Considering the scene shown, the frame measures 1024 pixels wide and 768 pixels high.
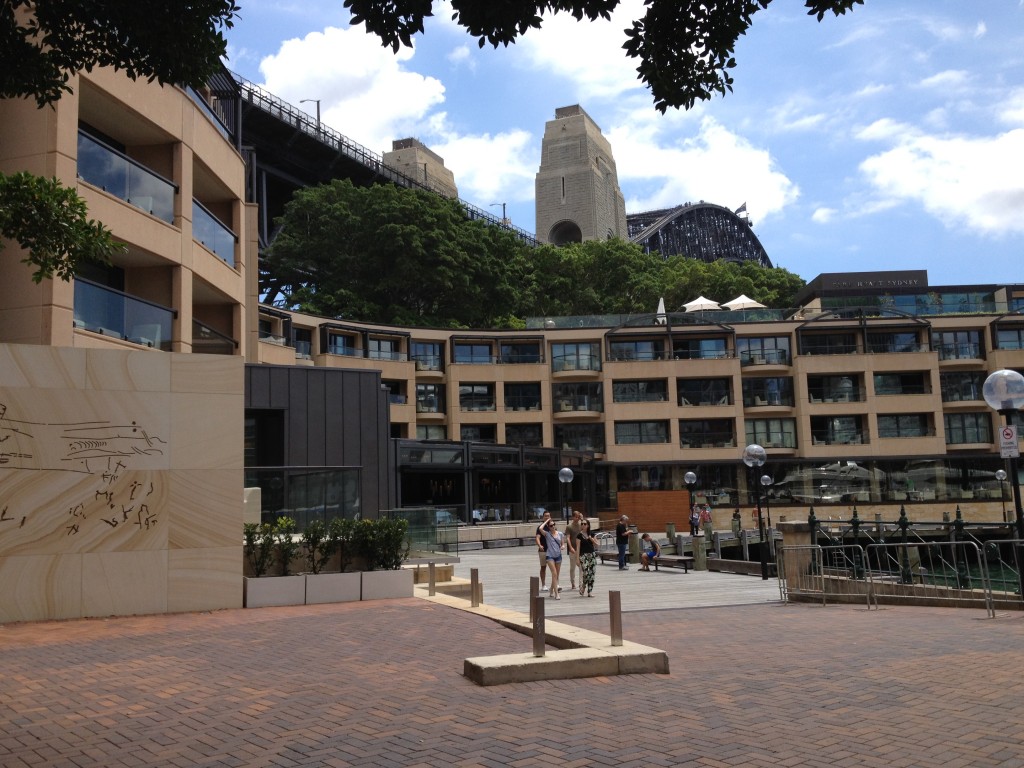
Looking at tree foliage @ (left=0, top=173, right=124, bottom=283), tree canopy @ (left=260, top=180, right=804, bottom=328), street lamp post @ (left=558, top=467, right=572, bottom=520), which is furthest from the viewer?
tree canopy @ (left=260, top=180, right=804, bottom=328)

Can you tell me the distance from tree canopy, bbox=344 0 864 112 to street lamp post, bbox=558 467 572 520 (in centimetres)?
3156

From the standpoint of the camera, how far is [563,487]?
54781mm

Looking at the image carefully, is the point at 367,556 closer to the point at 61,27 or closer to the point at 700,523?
the point at 61,27

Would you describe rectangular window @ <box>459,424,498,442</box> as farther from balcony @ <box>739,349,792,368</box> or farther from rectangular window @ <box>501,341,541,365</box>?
balcony @ <box>739,349,792,368</box>

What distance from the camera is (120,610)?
14594 mm

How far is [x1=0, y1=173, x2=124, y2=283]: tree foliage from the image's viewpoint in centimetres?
1083

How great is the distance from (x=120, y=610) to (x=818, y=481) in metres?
51.5

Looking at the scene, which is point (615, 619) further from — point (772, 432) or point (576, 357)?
point (772, 432)

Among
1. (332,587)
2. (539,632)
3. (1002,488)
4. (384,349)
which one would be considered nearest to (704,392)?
(1002,488)

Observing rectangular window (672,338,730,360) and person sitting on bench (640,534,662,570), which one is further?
rectangular window (672,338,730,360)

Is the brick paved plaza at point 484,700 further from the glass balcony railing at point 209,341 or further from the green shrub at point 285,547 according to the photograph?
the glass balcony railing at point 209,341

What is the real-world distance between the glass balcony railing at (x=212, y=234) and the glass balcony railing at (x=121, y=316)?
9.45ft

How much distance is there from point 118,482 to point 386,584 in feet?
16.6

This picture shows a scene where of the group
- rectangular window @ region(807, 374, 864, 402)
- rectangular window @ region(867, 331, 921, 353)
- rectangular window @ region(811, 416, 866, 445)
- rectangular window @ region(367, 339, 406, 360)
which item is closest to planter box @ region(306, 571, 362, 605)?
rectangular window @ region(367, 339, 406, 360)
